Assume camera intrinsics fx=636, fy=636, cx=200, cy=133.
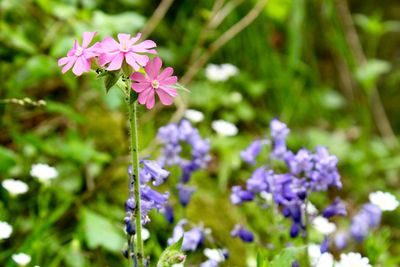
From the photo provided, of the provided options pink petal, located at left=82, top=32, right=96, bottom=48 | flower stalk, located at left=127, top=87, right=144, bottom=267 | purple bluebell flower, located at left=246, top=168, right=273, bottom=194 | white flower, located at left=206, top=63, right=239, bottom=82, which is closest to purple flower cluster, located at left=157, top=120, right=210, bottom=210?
purple bluebell flower, located at left=246, top=168, right=273, bottom=194

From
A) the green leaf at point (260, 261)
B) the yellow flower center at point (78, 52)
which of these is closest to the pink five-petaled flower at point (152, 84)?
the yellow flower center at point (78, 52)

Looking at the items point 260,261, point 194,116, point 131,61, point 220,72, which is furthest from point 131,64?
point 220,72

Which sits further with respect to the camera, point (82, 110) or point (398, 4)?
point (398, 4)

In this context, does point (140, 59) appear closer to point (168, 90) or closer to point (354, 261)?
point (168, 90)

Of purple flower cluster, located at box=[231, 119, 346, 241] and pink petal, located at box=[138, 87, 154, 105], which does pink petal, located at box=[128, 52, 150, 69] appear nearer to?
pink petal, located at box=[138, 87, 154, 105]

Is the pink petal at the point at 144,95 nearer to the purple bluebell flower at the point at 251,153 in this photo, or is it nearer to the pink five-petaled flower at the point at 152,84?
the pink five-petaled flower at the point at 152,84

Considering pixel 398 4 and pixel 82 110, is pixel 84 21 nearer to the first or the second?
pixel 82 110

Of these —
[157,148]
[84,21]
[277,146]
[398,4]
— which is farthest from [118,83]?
[398,4]
